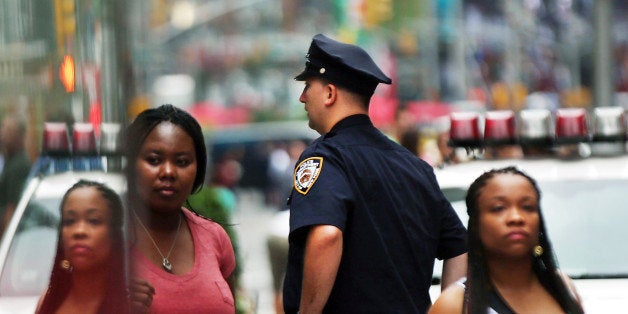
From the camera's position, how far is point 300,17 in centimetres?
5347

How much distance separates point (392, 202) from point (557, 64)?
4021cm

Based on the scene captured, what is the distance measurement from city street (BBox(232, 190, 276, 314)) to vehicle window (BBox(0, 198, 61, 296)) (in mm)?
4863

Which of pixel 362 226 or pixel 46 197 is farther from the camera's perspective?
pixel 362 226

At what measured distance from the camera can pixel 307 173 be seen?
316 centimetres

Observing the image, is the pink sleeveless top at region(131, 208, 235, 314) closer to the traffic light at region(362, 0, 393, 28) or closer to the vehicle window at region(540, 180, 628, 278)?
the vehicle window at region(540, 180, 628, 278)

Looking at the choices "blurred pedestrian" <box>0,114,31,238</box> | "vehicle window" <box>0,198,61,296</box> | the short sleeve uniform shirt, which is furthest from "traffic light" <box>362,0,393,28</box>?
"blurred pedestrian" <box>0,114,31,238</box>

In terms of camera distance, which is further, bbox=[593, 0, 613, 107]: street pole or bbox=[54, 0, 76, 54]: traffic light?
bbox=[593, 0, 613, 107]: street pole

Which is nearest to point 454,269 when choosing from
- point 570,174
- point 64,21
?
point 64,21

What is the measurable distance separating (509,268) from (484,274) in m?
0.05

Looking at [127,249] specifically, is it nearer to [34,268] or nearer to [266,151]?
[34,268]

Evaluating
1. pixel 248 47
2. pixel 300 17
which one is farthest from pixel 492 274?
pixel 300 17

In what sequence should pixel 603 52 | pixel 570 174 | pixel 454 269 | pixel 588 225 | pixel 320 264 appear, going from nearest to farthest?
pixel 320 264 < pixel 454 269 < pixel 588 225 < pixel 570 174 < pixel 603 52

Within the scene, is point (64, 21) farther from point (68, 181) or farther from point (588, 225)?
point (588, 225)

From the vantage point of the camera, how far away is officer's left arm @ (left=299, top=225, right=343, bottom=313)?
9.99 ft
